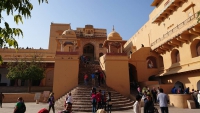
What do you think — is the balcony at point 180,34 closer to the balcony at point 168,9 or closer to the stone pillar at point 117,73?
the balcony at point 168,9

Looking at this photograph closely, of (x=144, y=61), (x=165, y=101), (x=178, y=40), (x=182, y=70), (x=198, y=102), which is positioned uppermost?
(x=178, y=40)

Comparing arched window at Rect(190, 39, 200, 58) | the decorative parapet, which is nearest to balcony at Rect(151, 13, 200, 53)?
the decorative parapet

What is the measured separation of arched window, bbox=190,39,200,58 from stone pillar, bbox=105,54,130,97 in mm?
6495

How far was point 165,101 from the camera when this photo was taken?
237 inches

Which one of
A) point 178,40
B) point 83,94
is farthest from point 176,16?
point 83,94

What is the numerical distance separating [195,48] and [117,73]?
7962 millimetres

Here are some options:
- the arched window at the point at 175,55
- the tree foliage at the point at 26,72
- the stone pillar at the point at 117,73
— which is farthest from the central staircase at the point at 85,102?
the arched window at the point at 175,55

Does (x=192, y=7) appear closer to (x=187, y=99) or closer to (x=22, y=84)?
(x=187, y=99)

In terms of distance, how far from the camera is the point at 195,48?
550 inches

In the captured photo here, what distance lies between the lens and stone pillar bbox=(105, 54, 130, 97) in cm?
1523

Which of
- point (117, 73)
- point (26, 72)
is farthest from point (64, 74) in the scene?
point (26, 72)

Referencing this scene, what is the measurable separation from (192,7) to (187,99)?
30.7 feet

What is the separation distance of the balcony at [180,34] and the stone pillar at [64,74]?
10.5 m

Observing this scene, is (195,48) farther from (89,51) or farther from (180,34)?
(89,51)
